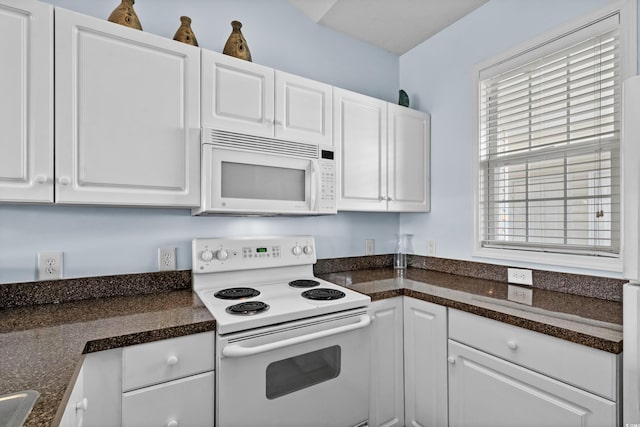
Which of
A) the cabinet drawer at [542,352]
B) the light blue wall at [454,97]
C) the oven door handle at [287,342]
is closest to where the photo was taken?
the cabinet drawer at [542,352]

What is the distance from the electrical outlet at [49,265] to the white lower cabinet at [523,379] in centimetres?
185

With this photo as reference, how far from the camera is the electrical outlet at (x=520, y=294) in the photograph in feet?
5.09

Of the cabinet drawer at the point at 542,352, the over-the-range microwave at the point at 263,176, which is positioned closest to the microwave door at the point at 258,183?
the over-the-range microwave at the point at 263,176

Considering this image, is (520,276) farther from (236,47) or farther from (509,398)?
(236,47)

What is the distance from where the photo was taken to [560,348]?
1.20m

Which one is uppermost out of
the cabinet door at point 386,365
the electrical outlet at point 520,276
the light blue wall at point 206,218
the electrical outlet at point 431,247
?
the light blue wall at point 206,218

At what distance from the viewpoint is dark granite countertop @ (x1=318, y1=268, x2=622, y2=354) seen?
1.16 metres

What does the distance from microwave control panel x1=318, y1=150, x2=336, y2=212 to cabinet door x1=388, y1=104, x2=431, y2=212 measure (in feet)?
1.68

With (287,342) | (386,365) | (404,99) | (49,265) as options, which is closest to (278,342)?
(287,342)

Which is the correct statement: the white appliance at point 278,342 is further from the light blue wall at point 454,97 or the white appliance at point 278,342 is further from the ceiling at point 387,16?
the ceiling at point 387,16

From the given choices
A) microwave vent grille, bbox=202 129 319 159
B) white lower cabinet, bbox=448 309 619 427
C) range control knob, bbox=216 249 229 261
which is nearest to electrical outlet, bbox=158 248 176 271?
range control knob, bbox=216 249 229 261

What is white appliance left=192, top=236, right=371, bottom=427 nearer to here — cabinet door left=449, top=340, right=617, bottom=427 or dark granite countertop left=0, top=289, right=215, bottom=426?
dark granite countertop left=0, top=289, right=215, bottom=426

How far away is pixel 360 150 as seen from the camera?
2.10 meters

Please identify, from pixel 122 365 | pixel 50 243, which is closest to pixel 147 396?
pixel 122 365
